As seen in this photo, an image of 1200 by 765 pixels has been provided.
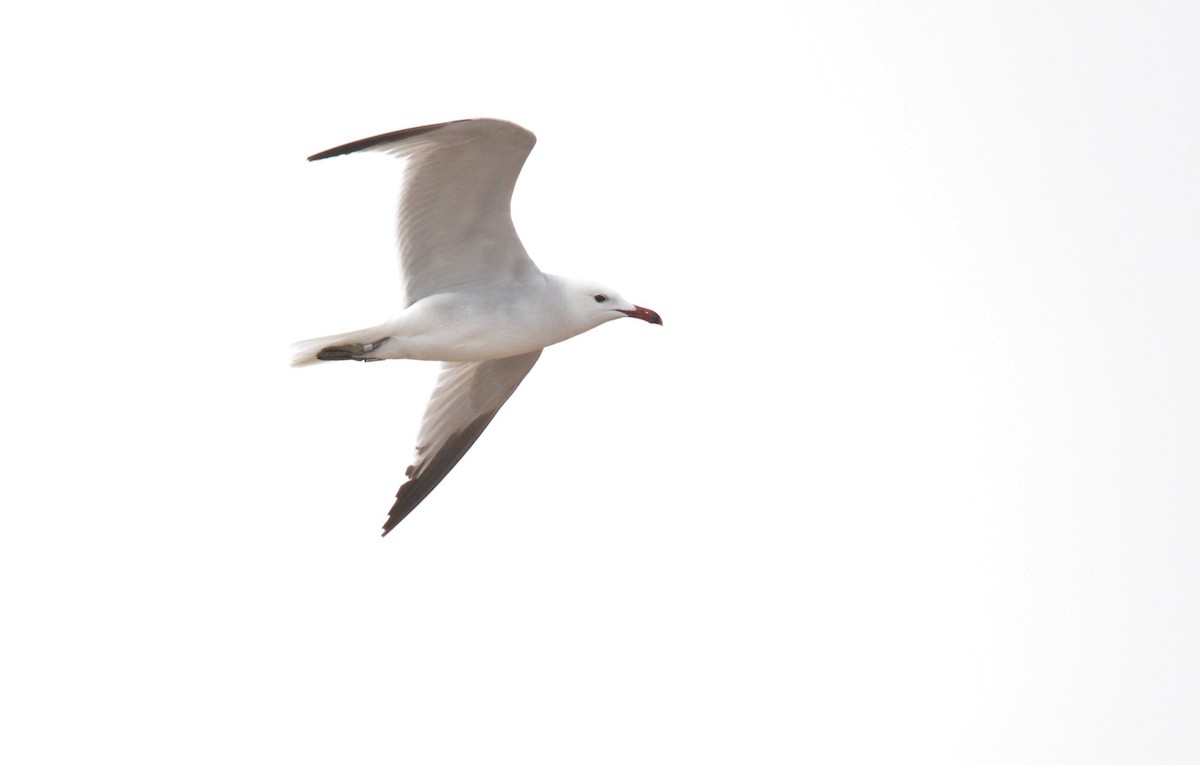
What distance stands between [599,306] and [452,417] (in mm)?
1494

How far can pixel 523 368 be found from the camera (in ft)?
35.1

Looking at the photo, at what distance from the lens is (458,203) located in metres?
9.35

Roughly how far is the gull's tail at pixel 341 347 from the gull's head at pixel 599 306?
98 cm

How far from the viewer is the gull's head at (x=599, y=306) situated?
379 inches

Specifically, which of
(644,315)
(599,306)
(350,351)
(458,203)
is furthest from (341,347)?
(644,315)

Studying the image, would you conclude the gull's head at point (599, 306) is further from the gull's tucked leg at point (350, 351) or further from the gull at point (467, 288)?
the gull's tucked leg at point (350, 351)

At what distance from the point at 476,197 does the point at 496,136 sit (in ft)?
1.69

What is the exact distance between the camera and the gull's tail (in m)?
9.42

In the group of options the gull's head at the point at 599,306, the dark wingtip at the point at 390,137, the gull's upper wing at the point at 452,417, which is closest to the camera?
the dark wingtip at the point at 390,137

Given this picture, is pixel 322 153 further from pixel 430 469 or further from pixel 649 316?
pixel 430 469

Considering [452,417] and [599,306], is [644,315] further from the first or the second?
[452,417]

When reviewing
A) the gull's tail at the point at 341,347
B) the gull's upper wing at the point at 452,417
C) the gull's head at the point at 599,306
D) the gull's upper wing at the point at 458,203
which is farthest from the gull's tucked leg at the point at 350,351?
the gull's upper wing at the point at 452,417

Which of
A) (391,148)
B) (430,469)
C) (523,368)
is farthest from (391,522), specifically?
(391,148)

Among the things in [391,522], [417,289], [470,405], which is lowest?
[391,522]
